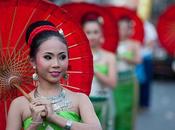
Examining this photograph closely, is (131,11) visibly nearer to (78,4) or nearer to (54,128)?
(78,4)

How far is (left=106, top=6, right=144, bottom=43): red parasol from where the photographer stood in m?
9.34

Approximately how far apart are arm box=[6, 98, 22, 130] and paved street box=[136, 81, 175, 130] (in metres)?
7.45

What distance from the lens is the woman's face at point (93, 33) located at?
682 centimetres

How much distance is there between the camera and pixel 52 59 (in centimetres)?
390

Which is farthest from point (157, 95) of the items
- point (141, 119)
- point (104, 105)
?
point (104, 105)

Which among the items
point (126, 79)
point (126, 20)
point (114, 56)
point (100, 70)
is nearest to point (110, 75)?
point (100, 70)

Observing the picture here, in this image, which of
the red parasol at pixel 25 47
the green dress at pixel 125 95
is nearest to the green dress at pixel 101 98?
the green dress at pixel 125 95

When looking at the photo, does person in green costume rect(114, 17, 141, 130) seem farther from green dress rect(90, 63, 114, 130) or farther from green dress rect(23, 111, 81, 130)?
green dress rect(23, 111, 81, 130)

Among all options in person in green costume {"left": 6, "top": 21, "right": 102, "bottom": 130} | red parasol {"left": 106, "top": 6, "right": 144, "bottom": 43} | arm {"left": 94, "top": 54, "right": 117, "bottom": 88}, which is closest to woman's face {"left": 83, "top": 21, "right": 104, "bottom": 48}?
arm {"left": 94, "top": 54, "right": 117, "bottom": 88}

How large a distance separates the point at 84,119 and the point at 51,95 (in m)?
0.24

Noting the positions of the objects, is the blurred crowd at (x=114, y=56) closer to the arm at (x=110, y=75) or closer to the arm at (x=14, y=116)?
the arm at (x=110, y=75)

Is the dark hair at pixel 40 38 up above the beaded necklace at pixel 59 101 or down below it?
above

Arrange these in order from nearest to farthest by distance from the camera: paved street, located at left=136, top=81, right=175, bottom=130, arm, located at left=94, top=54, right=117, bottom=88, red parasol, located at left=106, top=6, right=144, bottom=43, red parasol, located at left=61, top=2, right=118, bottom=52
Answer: arm, located at left=94, top=54, right=117, bottom=88
red parasol, located at left=61, top=2, right=118, bottom=52
red parasol, located at left=106, top=6, right=144, bottom=43
paved street, located at left=136, top=81, right=175, bottom=130

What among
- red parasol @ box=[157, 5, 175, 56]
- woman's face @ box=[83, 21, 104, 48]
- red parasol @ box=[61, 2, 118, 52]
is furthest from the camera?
red parasol @ box=[157, 5, 175, 56]
